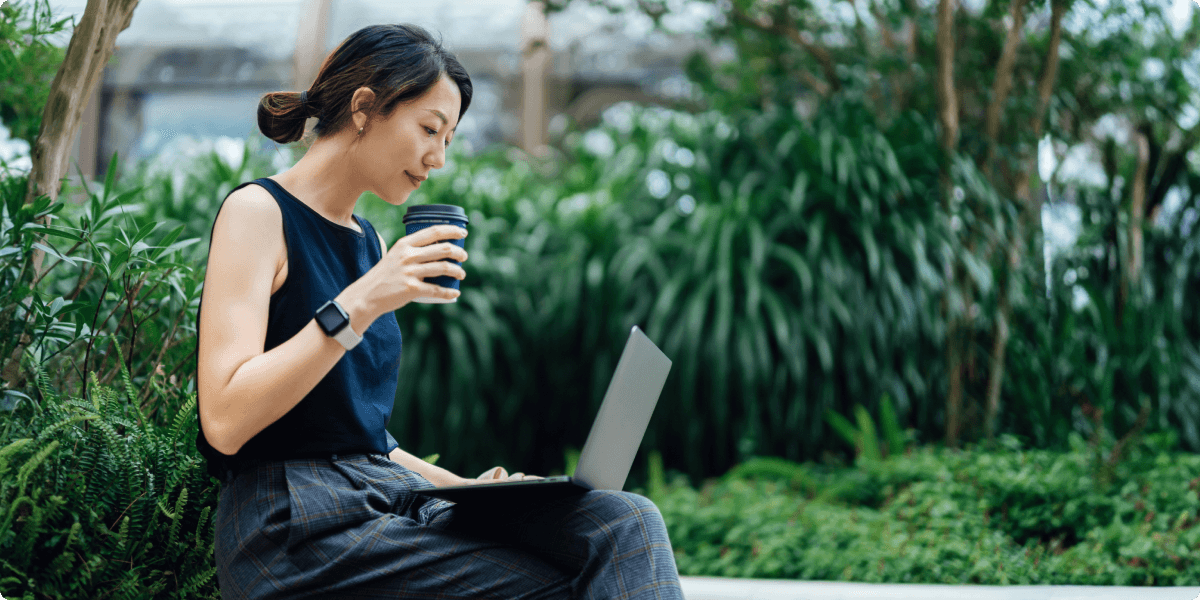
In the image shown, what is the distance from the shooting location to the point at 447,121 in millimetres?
1165

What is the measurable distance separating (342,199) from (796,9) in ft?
11.3

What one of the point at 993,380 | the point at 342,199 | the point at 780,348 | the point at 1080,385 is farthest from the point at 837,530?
the point at 342,199

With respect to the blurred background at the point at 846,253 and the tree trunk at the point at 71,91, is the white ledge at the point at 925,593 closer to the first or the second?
the blurred background at the point at 846,253

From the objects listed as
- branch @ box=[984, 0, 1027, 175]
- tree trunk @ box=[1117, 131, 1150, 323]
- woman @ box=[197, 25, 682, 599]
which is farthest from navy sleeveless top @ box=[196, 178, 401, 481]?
tree trunk @ box=[1117, 131, 1150, 323]

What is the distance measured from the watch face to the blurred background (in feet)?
8.31

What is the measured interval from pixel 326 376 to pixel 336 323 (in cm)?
15

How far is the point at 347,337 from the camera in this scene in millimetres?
950

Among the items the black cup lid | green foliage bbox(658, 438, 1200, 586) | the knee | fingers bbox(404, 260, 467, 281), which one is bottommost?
green foliage bbox(658, 438, 1200, 586)

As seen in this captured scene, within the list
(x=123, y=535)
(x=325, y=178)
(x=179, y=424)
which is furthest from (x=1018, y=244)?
(x=123, y=535)

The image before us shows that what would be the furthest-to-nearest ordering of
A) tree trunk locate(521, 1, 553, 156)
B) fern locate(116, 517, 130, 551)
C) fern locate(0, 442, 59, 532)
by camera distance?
tree trunk locate(521, 1, 553, 156) < fern locate(116, 517, 130, 551) < fern locate(0, 442, 59, 532)

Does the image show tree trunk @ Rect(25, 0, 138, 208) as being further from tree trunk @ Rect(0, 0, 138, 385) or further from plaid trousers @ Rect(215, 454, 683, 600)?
plaid trousers @ Rect(215, 454, 683, 600)

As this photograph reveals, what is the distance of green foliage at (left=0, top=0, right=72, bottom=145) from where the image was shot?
5.77ft

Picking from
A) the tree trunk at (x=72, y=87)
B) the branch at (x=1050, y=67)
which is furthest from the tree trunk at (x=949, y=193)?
the tree trunk at (x=72, y=87)

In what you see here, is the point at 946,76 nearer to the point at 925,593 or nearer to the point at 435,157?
the point at 925,593
